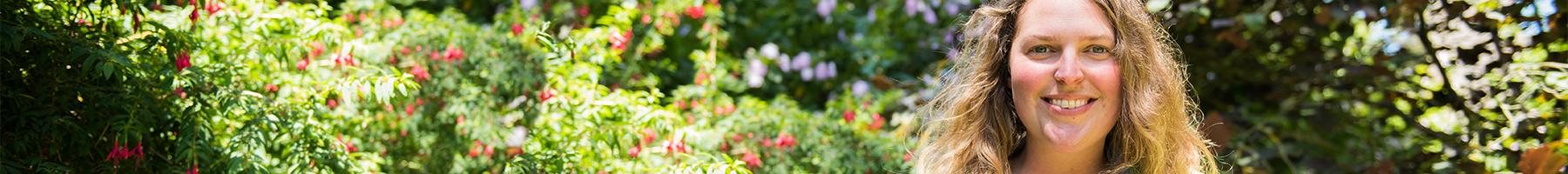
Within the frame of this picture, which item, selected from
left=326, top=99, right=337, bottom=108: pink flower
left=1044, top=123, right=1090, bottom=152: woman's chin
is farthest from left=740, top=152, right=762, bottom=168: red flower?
left=1044, top=123, right=1090, bottom=152: woman's chin

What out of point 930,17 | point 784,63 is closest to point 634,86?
point 784,63

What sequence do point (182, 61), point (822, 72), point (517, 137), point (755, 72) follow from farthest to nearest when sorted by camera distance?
point (822, 72) < point (755, 72) < point (517, 137) < point (182, 61)

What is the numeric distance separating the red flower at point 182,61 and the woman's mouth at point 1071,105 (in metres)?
1.29

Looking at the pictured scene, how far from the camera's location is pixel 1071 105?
1.29m

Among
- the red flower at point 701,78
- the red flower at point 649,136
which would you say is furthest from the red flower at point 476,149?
the red flower at point 701,78

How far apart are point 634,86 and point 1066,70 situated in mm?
2685

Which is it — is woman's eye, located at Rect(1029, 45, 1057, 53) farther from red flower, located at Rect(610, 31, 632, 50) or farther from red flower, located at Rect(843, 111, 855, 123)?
red flower, located at Rect(843, 111, 855, 123)

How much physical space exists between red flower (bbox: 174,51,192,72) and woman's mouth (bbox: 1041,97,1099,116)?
129 centimetres

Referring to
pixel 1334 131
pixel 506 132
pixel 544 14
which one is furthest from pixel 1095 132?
pixel 544 14

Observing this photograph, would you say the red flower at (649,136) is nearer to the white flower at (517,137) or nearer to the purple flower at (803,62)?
the white flower at (517,137)

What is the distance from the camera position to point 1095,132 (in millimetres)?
1326

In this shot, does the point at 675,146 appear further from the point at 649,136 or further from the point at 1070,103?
the point at 1070,103

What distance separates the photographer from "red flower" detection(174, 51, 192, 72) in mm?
1978

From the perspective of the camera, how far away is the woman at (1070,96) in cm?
129
